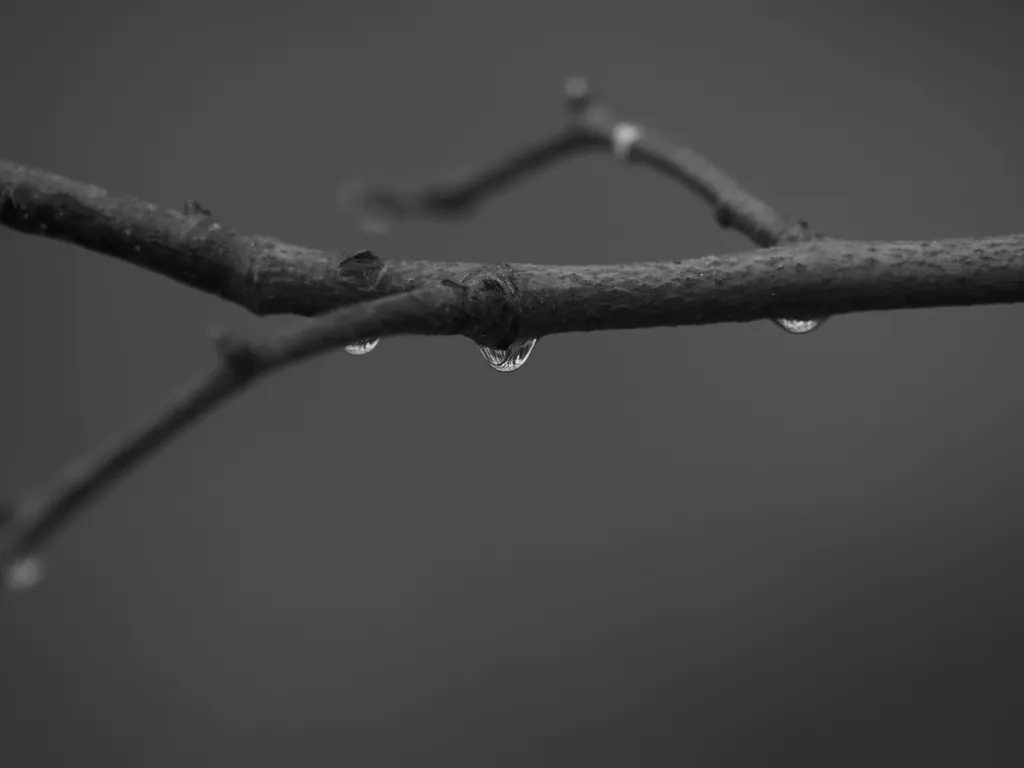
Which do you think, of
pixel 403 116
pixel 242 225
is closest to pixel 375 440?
pixel 242 225

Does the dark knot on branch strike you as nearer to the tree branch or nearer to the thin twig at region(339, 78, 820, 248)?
the tree branch

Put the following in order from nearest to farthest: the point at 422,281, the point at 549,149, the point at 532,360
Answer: the point at 422,281 < the point at 549,149 < the point at 532,360

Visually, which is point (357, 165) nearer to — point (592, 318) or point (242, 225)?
point (242, 225)

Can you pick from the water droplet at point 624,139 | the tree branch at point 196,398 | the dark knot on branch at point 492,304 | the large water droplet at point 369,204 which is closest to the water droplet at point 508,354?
the dark knot on branch at point 492,304

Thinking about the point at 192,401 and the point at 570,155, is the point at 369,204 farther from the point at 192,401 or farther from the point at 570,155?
the point at 192,401

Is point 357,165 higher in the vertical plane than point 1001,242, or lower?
higher

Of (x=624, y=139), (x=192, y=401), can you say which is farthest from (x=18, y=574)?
(x=624, y=139)

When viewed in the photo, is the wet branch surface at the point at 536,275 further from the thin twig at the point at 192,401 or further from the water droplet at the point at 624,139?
the water droplet at the point at 624,139
